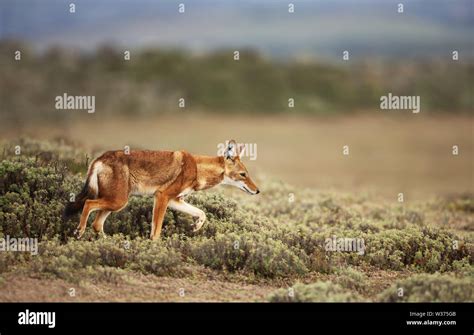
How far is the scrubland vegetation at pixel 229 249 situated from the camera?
13938 millimetres

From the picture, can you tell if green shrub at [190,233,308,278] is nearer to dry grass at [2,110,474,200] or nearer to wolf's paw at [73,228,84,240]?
wolf's paw at [73,228,84,240]

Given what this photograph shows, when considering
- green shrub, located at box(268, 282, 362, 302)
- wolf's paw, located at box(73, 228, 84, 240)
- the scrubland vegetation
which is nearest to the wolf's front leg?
the scrubland vegetation

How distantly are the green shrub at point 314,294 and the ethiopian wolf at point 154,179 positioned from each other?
8.37 ft

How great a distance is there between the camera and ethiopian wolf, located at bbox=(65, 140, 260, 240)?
1488 centimetres

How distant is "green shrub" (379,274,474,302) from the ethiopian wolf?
130 inches

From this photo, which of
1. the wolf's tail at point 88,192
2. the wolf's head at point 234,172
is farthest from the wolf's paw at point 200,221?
the wolf's tail at point 88,192

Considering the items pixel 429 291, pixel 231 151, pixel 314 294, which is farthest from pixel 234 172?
pixel 429 291

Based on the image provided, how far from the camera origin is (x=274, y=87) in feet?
187

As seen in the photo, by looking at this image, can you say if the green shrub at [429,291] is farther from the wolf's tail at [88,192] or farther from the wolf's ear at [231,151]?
the wolf's tail at [88,192]

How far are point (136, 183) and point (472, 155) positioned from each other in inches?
1422

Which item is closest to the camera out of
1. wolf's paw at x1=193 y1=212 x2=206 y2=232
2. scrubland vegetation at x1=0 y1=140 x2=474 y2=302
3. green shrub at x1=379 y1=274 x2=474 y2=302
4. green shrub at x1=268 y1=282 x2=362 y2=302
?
green shrub at x1=268 y1=282 x2=362 y2=302

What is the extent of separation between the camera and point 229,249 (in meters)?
15.1

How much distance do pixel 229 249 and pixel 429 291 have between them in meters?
3.51
